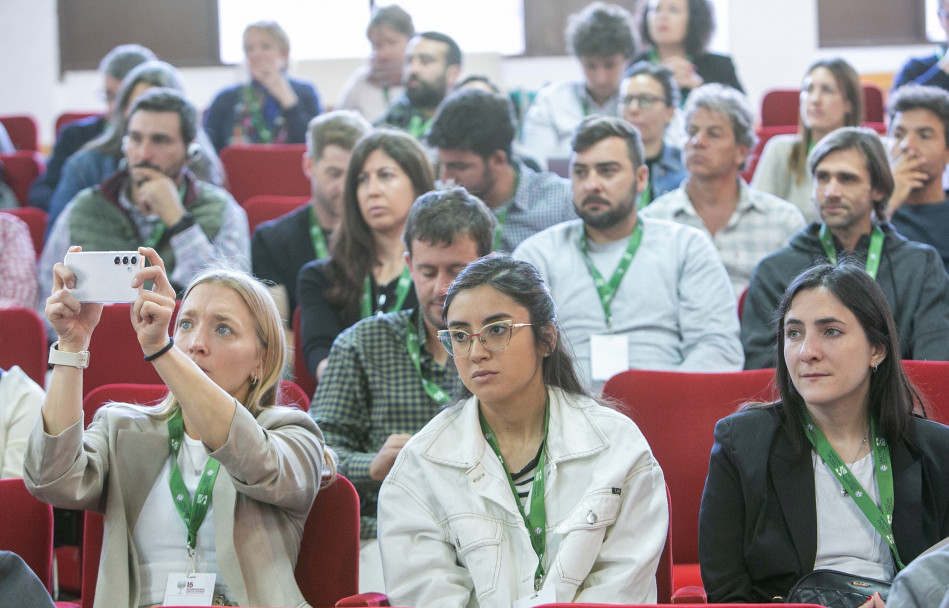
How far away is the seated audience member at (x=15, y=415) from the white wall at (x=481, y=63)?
236 inches

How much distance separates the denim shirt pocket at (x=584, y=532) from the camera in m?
Answer: 2.04

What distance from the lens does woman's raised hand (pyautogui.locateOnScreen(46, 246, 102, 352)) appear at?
80.5 inches

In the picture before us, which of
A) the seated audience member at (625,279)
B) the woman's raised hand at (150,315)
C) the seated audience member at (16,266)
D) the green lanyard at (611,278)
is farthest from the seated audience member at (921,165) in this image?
the seated audience member at (16,266)

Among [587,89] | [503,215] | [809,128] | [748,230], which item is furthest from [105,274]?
[587,89]

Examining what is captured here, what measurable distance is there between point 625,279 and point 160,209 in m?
1.73

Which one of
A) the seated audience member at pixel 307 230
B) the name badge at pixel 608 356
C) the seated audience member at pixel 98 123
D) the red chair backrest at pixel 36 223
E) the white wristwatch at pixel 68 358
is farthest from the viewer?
the seated audience member at pixel 98 123

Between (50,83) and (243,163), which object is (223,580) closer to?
(243,163)

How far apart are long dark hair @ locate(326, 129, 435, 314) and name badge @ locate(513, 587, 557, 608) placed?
1624 mm

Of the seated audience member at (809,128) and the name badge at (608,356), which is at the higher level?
the seated audience member at (809,128)

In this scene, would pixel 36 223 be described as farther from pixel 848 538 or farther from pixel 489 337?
pixel 848 538

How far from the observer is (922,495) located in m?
2.22

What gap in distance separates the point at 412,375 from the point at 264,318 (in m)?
0.61

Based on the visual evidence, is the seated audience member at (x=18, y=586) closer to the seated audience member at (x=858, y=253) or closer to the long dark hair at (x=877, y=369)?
the long dark hair at (x=877, y=369)

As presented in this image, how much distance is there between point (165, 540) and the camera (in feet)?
7.34
